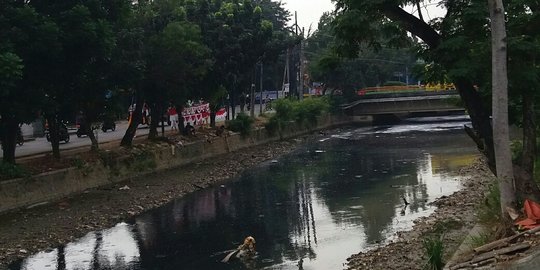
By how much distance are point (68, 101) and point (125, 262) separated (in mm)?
10802

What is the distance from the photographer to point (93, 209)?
22969mm

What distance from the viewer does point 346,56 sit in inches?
614

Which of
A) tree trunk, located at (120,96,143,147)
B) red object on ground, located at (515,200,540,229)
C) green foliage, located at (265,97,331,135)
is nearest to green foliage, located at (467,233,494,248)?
red object on ground, located at (515,200,540,229)

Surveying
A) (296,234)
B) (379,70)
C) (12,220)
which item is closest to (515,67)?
(296,234)

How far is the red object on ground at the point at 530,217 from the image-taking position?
1032 cm

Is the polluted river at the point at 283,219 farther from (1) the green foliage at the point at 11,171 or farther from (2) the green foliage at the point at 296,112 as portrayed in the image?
(2) the green foliage at the point at 296,112

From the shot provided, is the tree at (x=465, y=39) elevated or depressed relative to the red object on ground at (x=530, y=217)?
elevated

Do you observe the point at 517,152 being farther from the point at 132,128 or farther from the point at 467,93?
the point at 132,128

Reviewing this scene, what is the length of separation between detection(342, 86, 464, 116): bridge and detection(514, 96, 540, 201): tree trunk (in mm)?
50492

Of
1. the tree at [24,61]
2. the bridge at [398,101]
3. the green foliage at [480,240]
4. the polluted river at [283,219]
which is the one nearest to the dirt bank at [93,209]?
the polluted river at [283,219]

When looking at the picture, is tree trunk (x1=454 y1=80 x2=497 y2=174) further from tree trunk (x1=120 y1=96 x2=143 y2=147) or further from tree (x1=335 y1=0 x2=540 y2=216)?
tree trunk (x1=120 y1=96 x2=143 y2=147)

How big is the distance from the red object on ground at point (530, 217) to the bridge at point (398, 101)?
53334 mm

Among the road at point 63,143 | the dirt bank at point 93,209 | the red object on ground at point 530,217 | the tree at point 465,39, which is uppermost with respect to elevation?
the tree at point 465,39

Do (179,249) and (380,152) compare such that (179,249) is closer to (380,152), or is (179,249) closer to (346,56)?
(346,56)
